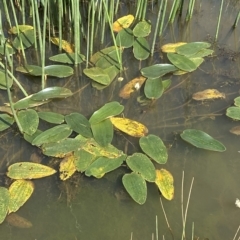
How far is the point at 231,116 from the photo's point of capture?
1.75 metres

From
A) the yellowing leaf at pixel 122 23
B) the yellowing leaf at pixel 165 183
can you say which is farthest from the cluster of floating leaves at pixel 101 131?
the yellowing leaf at pixel 122 23

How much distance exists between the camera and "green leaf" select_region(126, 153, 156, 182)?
4.98ft

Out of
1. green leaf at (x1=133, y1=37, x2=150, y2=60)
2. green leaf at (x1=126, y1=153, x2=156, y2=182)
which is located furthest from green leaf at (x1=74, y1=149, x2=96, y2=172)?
green leaf at (x1=133, y1=37, x2=150, y2=60)

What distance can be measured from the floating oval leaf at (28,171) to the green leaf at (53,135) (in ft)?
0.31

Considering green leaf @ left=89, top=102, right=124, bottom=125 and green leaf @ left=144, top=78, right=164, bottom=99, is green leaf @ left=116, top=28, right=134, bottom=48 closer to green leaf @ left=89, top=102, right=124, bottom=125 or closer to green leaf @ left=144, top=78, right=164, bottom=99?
green leaf @ left=144, top=78, right=164, bottom=99

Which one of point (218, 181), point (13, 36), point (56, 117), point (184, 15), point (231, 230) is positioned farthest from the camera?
point (184, 15)

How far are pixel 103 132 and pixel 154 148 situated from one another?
209 millimetres

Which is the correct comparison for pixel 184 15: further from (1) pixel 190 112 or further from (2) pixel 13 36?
(2) pixel 13 36

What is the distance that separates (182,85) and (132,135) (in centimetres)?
41

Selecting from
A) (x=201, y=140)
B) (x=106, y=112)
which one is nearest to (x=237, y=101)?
(x=201, y=140)

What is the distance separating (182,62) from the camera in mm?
1964

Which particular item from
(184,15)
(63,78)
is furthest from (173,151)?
(184,15)

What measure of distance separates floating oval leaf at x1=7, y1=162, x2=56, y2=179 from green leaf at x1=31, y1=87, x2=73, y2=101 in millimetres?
331

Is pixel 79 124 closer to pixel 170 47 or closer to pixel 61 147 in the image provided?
pixel 61 147
